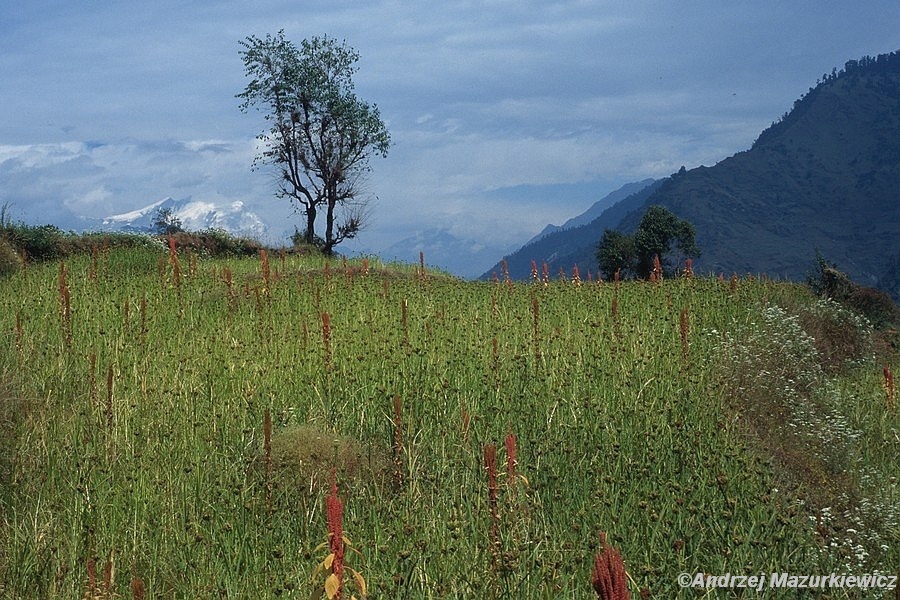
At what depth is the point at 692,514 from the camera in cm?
565

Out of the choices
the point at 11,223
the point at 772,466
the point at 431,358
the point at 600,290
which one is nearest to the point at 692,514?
the point at 772,466

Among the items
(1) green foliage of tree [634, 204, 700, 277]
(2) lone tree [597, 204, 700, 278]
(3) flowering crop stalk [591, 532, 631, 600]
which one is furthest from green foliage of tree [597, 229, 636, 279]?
(3) flowering crop stalk [591, 532, 631, 600]

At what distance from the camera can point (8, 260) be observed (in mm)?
16672

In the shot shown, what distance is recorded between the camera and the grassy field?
4.93m

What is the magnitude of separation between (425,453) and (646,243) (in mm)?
34346

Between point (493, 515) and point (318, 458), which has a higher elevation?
point (493, 515)

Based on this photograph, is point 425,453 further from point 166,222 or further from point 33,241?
point 166,222

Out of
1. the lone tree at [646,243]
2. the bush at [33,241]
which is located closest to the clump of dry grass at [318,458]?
the bush at [33,241]

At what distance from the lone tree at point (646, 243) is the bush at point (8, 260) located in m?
27.0

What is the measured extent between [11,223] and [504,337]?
1521 centimetres

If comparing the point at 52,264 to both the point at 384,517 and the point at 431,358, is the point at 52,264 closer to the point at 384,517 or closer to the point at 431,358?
the point at 431,358

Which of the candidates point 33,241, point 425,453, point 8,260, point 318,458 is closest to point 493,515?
point 318,458

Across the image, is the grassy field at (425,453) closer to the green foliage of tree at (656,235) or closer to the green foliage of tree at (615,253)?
the green foliage of tree at (615,253)

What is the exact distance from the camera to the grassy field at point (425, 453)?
16.2ft
